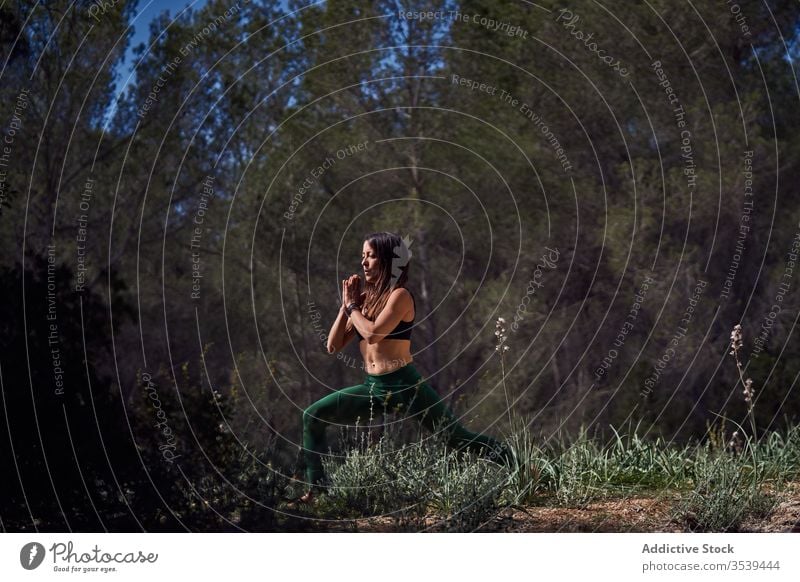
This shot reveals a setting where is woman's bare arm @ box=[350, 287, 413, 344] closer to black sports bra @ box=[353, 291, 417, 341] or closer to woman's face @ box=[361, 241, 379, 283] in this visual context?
black sports bra @ box=[353, 291, 417, 341]

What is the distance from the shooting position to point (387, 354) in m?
7.82

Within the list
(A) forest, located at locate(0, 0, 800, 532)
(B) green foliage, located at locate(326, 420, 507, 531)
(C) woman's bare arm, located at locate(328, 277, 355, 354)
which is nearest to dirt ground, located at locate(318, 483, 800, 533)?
(B) green foliage, located at locate(326, 420, 507, 531)

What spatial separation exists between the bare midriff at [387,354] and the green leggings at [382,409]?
0.15 ft

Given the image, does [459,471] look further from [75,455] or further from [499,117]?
[499,117]

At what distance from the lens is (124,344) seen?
1028 centimetres

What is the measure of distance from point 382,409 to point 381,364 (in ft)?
1.51

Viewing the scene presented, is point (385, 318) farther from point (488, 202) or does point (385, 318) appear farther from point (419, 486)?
point (488, 202)

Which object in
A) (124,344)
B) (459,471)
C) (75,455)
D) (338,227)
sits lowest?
(459,471)

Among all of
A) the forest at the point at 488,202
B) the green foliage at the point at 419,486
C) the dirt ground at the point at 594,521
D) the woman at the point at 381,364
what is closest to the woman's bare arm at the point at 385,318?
the woman at the point at 381,364

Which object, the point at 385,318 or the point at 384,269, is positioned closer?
the point at 385,318

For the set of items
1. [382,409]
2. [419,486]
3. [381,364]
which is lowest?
[419,486]

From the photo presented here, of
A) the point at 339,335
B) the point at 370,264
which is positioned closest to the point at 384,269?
the point at 370,264

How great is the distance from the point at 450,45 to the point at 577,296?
321 cm

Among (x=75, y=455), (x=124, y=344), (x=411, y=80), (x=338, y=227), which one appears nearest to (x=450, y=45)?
(x=411, y=80)
